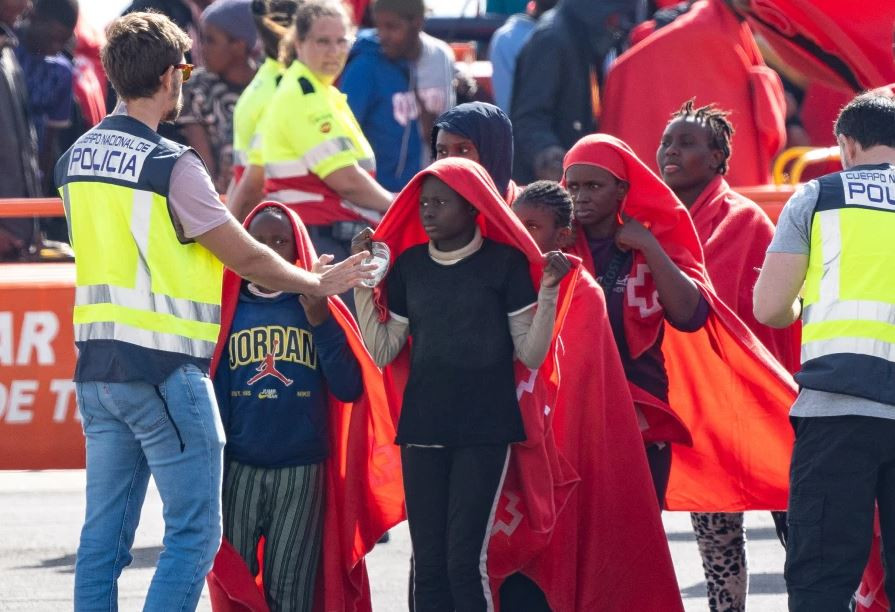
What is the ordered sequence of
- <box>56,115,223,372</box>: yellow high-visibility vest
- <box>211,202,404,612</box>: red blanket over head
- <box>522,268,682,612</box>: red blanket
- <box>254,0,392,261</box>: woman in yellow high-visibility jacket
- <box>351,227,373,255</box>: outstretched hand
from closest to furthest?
<box>56,115,223,372</box>: yellow high-visibility vest
<box>351,227,373,255</box>: outstretched hand
<box>522,268,682,612</box>: red blanket
<box>211,202,404,612</box>: red blanket over head
<box>254,0,392,261</box>: woman in yellow high-visibility jacket

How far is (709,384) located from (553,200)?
3.40 feet

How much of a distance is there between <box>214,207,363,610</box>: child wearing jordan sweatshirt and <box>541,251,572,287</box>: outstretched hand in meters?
0.85

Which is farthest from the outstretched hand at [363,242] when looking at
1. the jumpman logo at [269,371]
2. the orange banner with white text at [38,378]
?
the orange banner with white text at [38,378]

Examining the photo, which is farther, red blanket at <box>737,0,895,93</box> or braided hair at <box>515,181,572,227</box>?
red blanket at <box>737,0,895,93</box>

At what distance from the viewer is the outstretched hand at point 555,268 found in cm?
548

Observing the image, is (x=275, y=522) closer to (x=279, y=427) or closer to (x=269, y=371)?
(x=279, y=427)

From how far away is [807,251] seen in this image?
5.37m

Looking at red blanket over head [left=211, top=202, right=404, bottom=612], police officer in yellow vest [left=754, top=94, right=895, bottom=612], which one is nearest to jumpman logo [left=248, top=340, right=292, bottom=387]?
red blanket over head [left=211, top=202, right=404, bottom=612]

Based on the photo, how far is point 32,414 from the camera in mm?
8891

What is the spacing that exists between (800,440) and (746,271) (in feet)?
4.89

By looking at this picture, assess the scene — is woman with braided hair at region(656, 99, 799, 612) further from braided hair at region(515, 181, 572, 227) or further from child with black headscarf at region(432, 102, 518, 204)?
braided hair at region(515, 181, 572, 227)

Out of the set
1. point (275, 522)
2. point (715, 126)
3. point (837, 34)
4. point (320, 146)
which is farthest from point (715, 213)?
point (837, 34)

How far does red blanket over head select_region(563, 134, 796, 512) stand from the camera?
6.17 m

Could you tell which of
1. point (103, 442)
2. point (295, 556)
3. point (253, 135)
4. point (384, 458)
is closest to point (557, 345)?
point (384, 458)
